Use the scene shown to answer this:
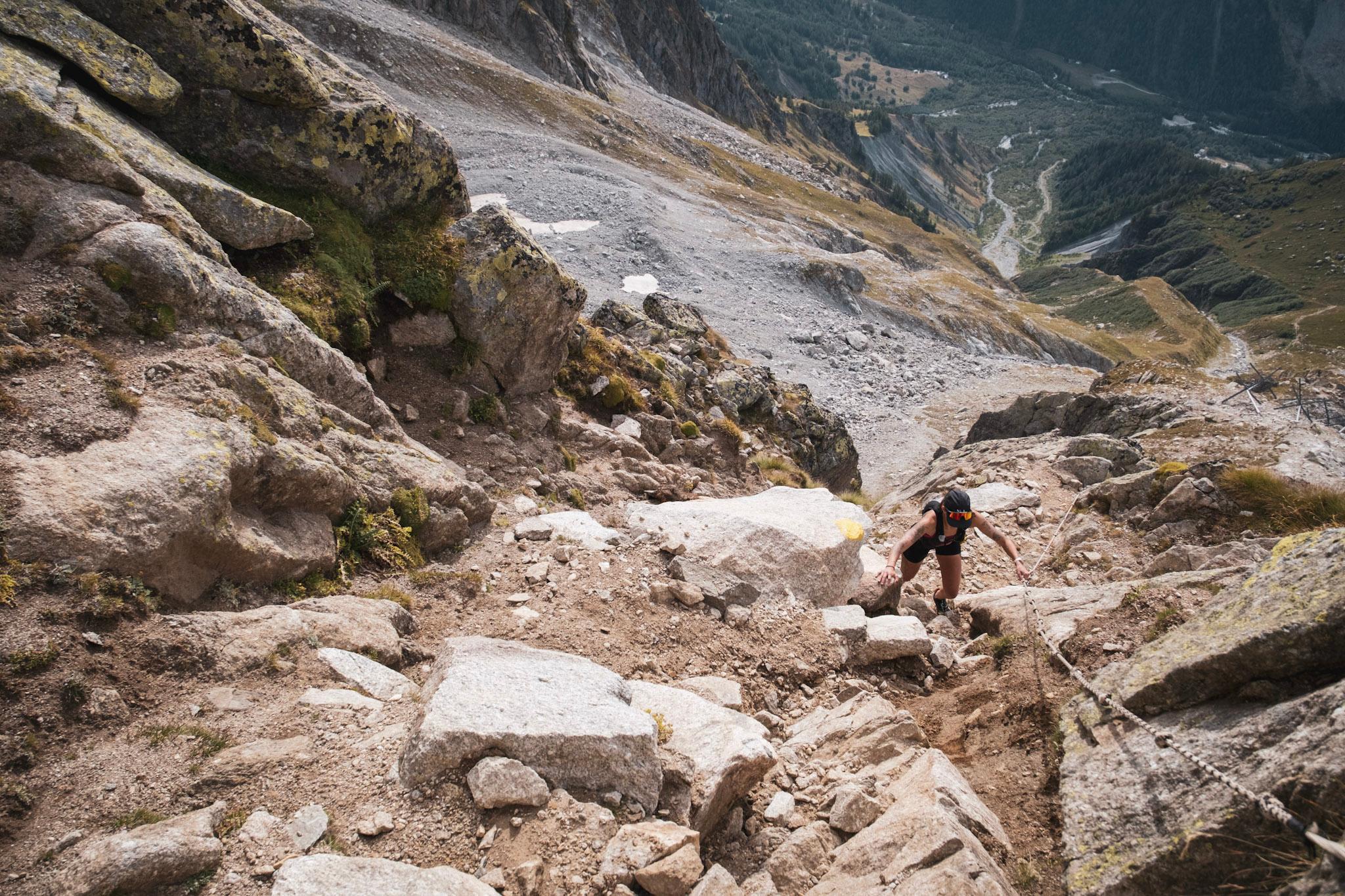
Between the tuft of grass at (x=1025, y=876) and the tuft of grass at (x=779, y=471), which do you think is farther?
the tuft of grass at (x=779, y=471)

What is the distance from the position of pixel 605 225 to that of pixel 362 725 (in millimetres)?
56998

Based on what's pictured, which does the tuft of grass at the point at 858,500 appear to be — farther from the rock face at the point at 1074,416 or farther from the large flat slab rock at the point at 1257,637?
the large flat slab rock at the point at 1257,637

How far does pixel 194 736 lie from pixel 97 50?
978 centimetres

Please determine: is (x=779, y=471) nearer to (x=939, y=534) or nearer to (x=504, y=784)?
(x=939, y=534)

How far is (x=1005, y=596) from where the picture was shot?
10.1 metres

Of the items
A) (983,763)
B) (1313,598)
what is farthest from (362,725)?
(1313,598)

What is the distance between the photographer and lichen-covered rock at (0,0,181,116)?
28.2 feet

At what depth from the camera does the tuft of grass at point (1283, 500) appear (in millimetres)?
11133

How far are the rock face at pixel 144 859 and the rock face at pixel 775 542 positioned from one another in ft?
21.9

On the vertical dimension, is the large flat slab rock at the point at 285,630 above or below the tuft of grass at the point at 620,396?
below

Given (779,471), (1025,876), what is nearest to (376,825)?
(1025,876)

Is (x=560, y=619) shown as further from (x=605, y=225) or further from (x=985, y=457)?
(x=605, y=225)

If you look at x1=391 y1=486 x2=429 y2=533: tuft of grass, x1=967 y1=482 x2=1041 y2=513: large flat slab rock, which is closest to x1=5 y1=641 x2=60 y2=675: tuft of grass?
x1=391 y1=486 x2=429 y2=533: tuft of grass

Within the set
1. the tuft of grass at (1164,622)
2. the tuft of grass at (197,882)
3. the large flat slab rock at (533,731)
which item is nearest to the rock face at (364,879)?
the tuft of grass at (197,882)
